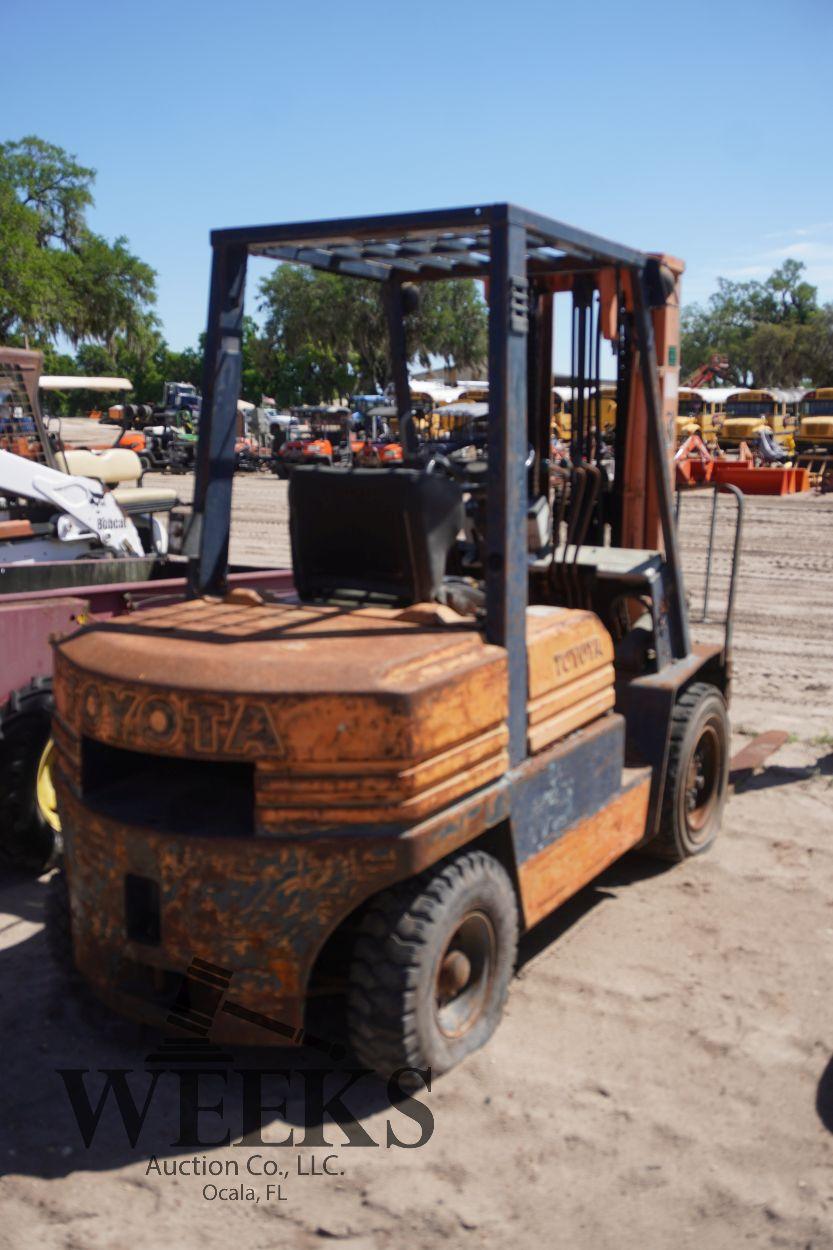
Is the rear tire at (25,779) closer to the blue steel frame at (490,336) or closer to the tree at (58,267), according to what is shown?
the blue steel frame at (490,336)

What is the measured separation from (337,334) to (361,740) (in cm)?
5485

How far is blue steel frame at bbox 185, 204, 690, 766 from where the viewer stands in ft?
12.0

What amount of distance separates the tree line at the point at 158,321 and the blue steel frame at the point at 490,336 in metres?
38.3

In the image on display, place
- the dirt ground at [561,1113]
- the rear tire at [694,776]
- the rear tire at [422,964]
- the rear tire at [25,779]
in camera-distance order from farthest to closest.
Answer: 1. the rear tire at [25,779]
2. the rear tire at [694,776]
3. the rear tire at [422,964]
4. the dirt ground at [561,1113]

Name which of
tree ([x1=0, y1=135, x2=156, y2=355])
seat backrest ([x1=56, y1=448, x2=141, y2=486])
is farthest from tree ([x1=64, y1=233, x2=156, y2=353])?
seat backrest ([x1=56, y1=448, x2=141, y2=486])

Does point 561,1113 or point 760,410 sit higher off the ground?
point 760,410

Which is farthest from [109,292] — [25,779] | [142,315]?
[25,779]

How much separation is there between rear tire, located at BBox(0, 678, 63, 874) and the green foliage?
69.9 meters

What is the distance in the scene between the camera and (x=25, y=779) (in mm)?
5250

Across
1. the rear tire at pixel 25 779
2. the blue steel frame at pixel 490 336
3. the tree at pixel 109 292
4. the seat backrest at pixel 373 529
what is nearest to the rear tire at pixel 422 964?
the blue steel frame at pixel 490 336

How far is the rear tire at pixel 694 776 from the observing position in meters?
5.09

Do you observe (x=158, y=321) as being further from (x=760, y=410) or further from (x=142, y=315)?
(x=760, y=410)

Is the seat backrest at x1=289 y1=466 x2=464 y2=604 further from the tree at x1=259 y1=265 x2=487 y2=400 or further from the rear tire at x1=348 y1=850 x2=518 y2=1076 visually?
the tree at x1=259 y1=265 x2=487 y2=400

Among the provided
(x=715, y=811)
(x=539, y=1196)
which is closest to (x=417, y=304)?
(x=715, y=811)
